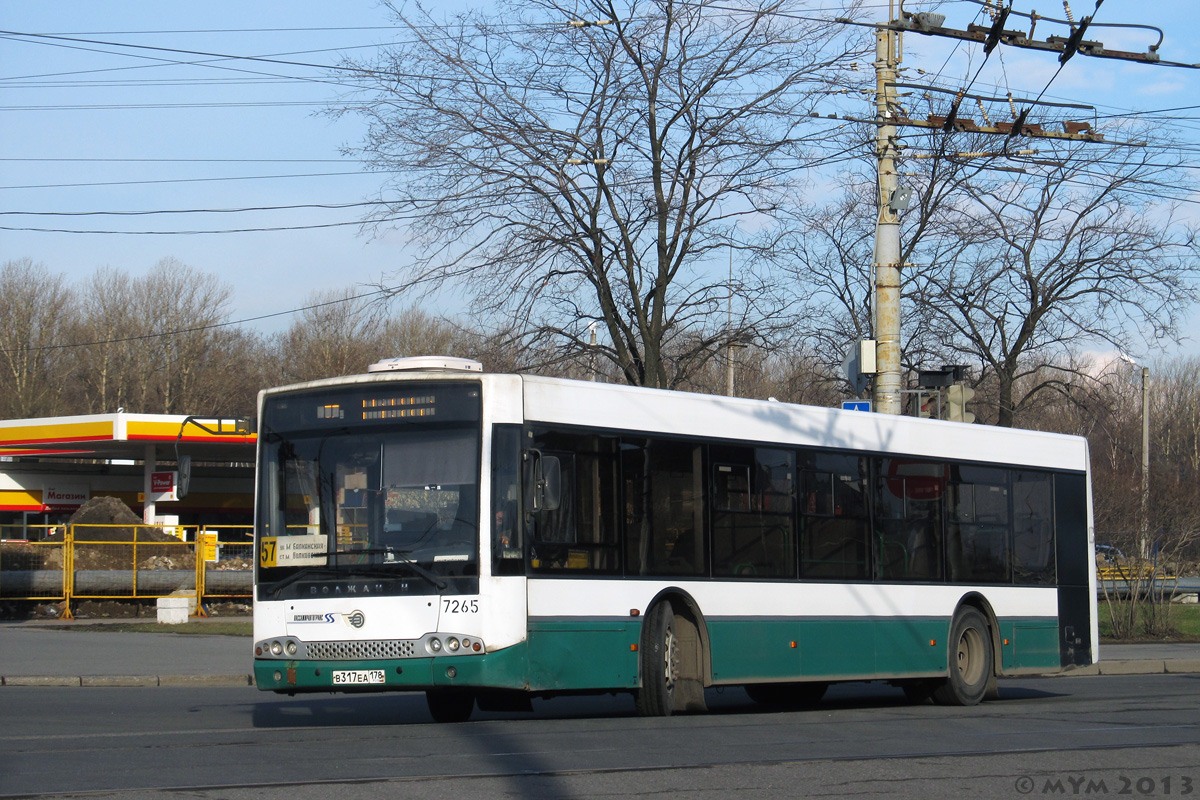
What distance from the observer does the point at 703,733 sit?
11.7 m

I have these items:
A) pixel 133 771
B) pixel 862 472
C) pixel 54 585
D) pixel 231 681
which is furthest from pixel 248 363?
pixel 133 771

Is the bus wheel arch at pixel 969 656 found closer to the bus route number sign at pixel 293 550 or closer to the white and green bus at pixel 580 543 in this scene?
the white and green bus at pixel 580 543

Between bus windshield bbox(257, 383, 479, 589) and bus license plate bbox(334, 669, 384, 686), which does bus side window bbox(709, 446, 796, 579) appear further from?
bus license plate bbox(334, 669, 384, 686)

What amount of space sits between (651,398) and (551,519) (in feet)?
5.86

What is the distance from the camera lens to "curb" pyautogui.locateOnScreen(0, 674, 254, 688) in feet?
58.0

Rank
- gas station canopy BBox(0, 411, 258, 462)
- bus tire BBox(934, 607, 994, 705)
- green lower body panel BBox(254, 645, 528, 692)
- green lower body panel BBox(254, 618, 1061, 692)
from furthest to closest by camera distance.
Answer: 1. gas station canopy BBox(0, 411, 258, 462)
2. bus tire BBox(934, 607, 994, 705)
3. green lower body panel BBox(254, 618, 1061, 692)
4. green lower body panel BBox(254, 645, 528, 692)

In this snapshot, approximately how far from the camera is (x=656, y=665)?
41.8 ft

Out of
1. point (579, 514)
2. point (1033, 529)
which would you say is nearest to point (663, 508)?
point (579, 514)

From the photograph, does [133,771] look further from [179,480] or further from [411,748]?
[179,480]

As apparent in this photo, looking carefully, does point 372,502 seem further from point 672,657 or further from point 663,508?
point 672,657

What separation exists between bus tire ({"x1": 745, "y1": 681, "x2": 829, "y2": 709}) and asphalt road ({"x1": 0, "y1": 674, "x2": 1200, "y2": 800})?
0.78m

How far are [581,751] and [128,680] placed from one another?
9685mm

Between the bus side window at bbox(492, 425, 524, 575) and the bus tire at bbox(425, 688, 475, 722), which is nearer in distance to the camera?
the bus side window at bbox(492, 425, 524, 575)

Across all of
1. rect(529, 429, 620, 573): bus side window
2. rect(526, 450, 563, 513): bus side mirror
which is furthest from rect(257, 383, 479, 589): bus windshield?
rect(529, 429, 620, 573): bus side window
